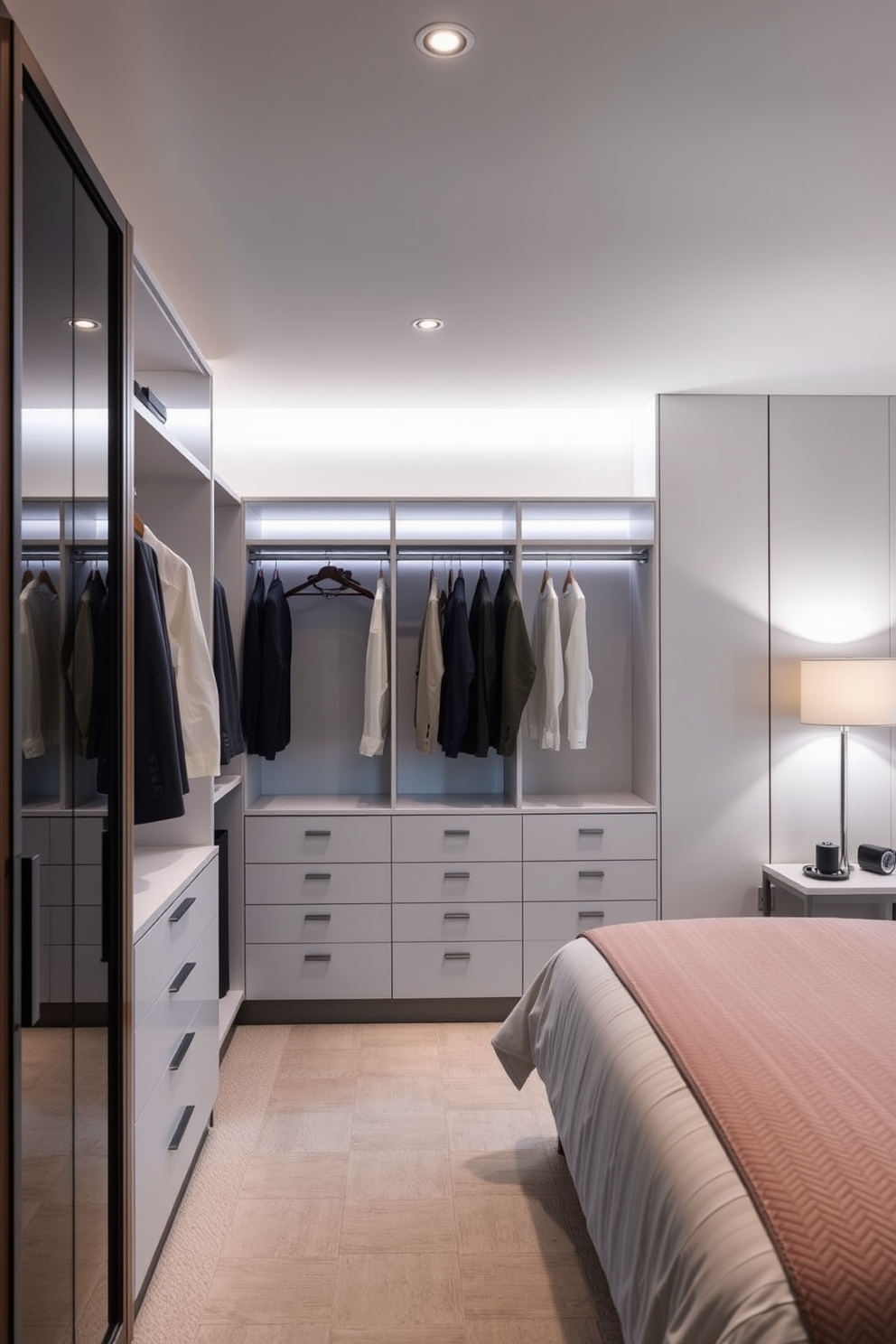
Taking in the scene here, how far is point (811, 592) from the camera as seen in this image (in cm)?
410

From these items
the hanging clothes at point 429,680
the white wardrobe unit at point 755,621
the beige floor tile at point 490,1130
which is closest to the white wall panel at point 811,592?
the white wardrobe unit at point 755,621

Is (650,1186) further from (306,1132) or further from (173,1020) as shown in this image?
(306,1132)

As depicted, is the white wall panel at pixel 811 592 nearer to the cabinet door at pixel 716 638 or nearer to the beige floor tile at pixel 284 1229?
the cabinet door at pixel 716 638

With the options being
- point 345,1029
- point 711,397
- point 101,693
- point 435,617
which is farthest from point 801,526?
point 101,693

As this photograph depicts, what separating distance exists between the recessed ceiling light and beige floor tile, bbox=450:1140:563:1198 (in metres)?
2.82

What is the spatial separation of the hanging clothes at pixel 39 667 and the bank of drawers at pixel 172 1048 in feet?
2.53

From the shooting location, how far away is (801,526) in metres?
4.10

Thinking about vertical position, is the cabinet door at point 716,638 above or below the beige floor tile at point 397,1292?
above

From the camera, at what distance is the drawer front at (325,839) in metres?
3.94

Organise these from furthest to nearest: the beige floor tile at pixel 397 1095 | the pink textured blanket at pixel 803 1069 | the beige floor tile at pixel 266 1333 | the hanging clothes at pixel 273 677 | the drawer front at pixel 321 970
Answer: the hanging clothes at pixel 273 677 → the drawer front at pixel 321 970 → the beige floor tile at pixel 397 1095 → the beige floor tile at pixel 266 1333 → the pink textured blanket at pixel 803 1069

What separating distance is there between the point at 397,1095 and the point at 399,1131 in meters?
0.26

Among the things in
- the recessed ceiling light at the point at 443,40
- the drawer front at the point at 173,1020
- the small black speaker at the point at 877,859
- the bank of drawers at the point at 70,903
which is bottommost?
the drawer front at the point at 173,1020

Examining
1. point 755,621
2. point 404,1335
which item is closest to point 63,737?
point 404,1335

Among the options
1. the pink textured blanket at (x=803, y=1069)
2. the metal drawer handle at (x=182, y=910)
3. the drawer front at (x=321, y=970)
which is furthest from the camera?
the drawer front at (x=321, y=970)
